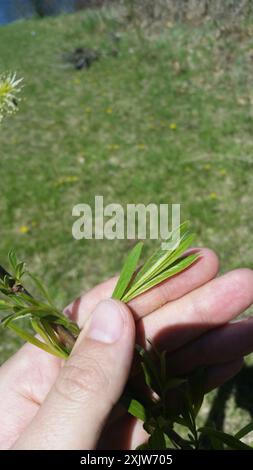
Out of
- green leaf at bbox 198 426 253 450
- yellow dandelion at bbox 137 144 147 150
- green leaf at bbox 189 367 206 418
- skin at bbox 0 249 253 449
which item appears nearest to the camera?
green leaf at bbox 198 426 253 450

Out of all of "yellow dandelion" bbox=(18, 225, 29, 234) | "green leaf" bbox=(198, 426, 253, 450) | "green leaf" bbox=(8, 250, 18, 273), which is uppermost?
"green leaf" bbox=(8, 250, 18, 273)

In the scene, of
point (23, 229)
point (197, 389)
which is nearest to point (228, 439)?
point (197, 389)

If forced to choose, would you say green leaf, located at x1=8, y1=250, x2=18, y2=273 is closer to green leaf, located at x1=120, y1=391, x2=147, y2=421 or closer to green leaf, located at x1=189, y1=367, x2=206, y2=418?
green leaf, located at x1=120, y1=391, x2=147, y2=421

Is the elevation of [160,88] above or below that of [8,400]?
above

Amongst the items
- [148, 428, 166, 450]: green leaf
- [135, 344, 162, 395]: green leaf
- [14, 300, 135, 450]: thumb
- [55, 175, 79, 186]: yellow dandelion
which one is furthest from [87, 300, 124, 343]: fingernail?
[55, 175, 79, 186]: yellow dandelion

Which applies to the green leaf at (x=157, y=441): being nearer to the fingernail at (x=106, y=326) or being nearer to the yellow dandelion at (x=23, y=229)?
the fingernail at (x=106, y=326)

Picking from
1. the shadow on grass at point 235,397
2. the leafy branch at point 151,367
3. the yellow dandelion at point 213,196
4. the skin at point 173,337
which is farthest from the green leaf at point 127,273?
the yellow dandelion at point 213,196

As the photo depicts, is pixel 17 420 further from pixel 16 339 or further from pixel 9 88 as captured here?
pixel 16 339
